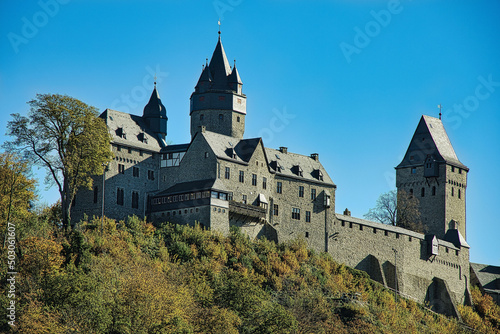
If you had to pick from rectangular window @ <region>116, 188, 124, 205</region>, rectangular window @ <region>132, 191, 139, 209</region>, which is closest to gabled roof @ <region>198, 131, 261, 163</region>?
rectangular window @ <region>132, 191, 139, 209</region>

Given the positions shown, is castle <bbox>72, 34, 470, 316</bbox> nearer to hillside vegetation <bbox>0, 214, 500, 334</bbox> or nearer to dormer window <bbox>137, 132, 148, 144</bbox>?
dormer window <bbox>137, 132, 148, 144</bbox>

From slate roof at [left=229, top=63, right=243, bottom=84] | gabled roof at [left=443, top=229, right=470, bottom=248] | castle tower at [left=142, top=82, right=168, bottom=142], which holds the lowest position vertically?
gabled roof at [left=443, top=229, right=470, bottom=248]

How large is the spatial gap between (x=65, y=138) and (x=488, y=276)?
46235 mm

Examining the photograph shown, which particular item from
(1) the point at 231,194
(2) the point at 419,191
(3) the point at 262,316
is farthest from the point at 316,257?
(2) the point at 419,191

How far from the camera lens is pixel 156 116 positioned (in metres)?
80.7

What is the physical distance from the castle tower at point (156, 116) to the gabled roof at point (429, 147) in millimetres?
29397

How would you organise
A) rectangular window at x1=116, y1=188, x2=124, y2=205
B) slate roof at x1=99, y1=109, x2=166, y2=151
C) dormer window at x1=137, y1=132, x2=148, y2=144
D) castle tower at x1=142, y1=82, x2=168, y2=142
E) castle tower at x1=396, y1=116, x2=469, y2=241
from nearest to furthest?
1. rectangular window at x1=116, y1=188, x2=124, y2=205
2. slate roof at x1=99, y1=109, x2=166, y2=151
3. dormer window at x1=137, y1=132, x2=148, y2=144
4. castle tower at x1=142, y1=82, x2=168, y2=142
5. castle tower at x1=396, y1=116, x2=469, y2=241

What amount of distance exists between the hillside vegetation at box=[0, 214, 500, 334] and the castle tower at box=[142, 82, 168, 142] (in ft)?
39.8

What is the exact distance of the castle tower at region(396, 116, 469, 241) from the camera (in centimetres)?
9475

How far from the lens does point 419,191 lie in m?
96.6

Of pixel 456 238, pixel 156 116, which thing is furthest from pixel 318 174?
pixel 456 238

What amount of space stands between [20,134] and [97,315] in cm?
1949

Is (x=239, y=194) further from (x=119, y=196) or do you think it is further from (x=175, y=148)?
(x=119, y=196)

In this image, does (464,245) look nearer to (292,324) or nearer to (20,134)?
(292,324)
